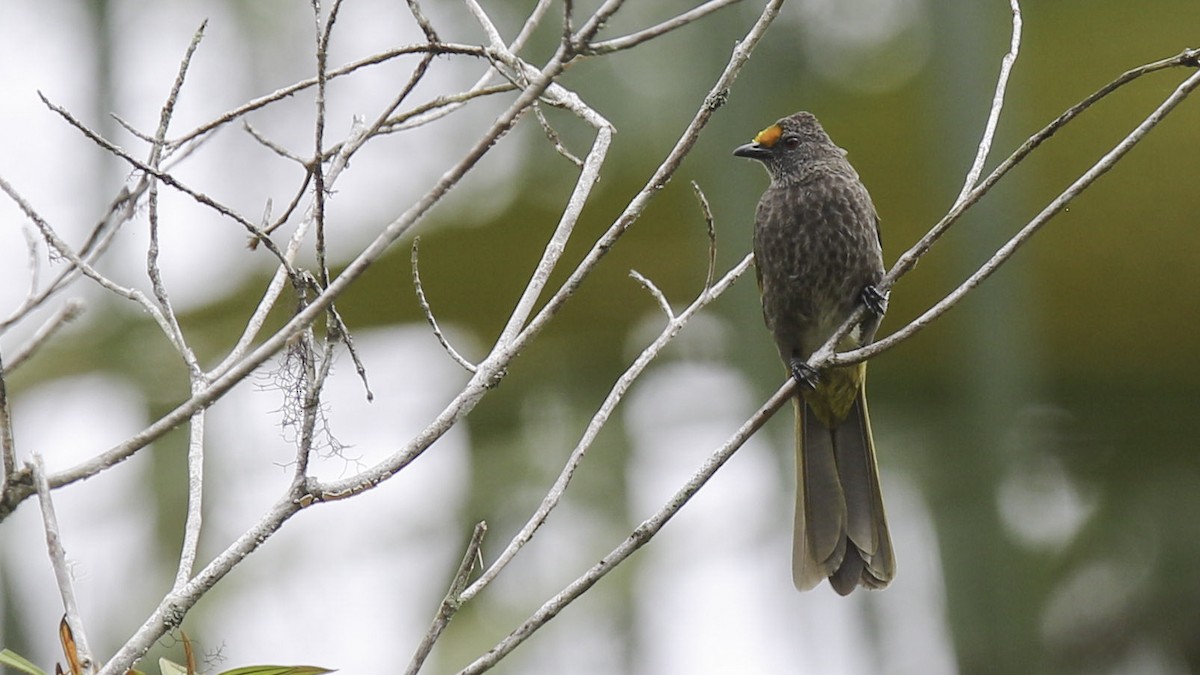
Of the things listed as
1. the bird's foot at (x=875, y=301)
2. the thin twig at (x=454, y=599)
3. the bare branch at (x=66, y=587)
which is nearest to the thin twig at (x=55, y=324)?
the bare branch at (x=66, y=587)

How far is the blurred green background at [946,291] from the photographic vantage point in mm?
5340

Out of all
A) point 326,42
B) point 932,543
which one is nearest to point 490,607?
point 932,543

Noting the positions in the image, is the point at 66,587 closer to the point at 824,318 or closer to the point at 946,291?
the point at 824,318

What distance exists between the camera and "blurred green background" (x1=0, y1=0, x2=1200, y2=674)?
534cm

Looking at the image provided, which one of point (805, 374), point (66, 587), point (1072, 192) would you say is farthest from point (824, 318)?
point (66, 587)

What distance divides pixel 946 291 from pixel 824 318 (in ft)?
7.53

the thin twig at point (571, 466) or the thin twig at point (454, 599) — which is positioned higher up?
the thin twig at point (571, 466)

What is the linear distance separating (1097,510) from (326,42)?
4987mm

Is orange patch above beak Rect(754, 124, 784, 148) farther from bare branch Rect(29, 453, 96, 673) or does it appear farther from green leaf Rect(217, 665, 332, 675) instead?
bare branch Rect(29, 453, 96, 673)

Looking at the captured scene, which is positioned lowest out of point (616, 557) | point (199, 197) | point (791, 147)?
point (616, 557)

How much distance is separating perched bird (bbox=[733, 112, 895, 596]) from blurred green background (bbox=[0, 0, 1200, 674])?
1.33 metres

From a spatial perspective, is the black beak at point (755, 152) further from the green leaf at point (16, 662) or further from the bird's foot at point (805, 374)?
the green leaf at point (16, 662)

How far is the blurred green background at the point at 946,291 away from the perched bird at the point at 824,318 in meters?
1.33

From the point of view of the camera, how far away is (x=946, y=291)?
5980mm
